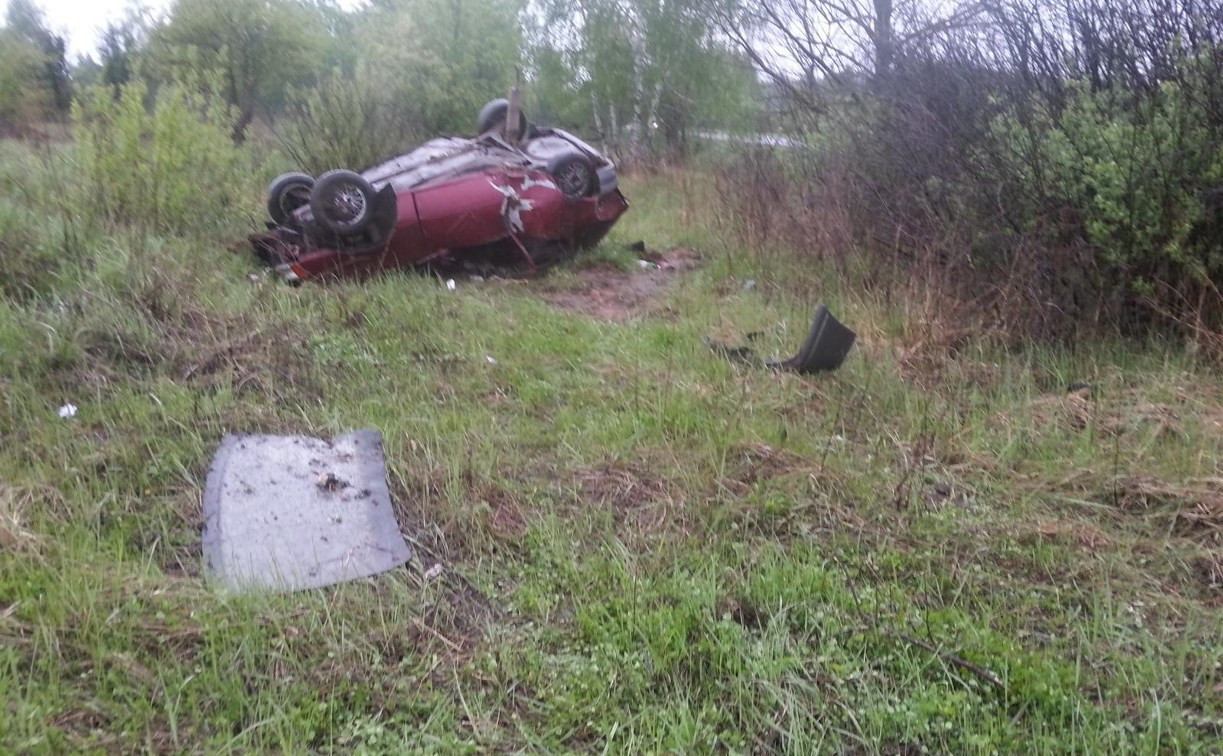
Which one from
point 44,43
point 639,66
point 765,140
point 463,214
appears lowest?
point 463,214

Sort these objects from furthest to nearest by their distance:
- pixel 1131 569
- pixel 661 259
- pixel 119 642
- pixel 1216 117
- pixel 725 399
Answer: pixel 661 259
pixel 1216 117
pixel 725 399
pixel 1131 569
pixel 119 642

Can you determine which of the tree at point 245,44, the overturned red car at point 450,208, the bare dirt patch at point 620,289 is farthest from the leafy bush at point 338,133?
the tree at point 245,44

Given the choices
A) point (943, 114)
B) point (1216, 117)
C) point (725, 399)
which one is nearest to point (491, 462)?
point (725, 399)

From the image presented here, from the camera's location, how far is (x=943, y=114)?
7164 millimetres

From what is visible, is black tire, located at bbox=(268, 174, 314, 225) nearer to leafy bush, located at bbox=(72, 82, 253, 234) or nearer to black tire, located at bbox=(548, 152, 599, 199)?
leafy bush, located at bbox=(72, 82, 253, 234)

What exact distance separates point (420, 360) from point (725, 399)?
6.37 feet

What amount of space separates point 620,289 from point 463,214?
1.61 m

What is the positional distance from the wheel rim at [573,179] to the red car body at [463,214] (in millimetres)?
43

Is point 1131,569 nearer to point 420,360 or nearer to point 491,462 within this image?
point 491,462

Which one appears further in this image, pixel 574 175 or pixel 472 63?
pixel 472 63

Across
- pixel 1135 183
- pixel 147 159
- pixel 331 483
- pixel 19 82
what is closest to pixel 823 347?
pixel 1135 183

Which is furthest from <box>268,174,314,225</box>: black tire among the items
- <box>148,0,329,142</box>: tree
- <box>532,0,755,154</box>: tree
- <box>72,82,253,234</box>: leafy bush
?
<box>532,0,755,154</box>: tree

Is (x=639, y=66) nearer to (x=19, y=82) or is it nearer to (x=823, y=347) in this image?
(x=19, y=82)

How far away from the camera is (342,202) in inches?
287
